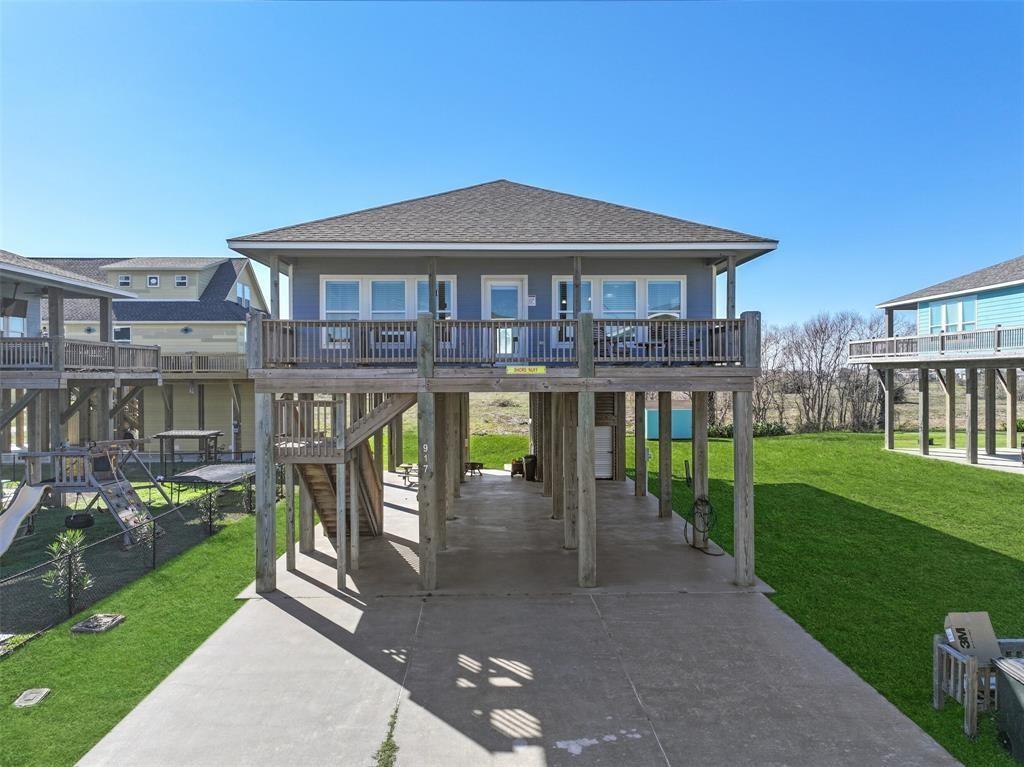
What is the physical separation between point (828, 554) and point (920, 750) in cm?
763

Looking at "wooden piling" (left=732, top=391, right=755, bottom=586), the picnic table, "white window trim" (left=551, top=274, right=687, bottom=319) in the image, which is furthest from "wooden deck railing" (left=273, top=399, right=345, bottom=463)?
the picnic table

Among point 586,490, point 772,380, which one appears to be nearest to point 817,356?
point 772,380

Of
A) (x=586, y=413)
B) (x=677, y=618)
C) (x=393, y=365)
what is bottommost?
(x=677, y=618)

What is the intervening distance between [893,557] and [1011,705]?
24.6 ft

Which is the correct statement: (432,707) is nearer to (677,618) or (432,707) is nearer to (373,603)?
(373,603)

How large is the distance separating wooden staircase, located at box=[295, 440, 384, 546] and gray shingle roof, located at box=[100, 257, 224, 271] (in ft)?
69.2

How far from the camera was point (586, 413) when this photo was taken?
36.1ft

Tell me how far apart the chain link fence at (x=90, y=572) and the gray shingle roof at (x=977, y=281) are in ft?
102

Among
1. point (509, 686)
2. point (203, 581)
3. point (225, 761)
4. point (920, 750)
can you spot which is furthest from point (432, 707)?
point (203, 581)

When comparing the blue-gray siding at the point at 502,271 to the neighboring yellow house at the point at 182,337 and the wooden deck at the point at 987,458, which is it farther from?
the wooden deck at the point at 987,458

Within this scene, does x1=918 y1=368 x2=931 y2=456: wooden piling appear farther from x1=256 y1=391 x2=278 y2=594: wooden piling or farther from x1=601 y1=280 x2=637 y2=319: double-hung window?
x1=256 y1=391 x2=278 y2=594: wooden piling

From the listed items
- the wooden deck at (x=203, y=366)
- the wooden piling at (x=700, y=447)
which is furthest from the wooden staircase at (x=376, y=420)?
the wooden deck at (x=203, y=366)

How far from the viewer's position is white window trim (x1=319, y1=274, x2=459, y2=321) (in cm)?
1288

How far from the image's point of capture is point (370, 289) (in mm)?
12945
